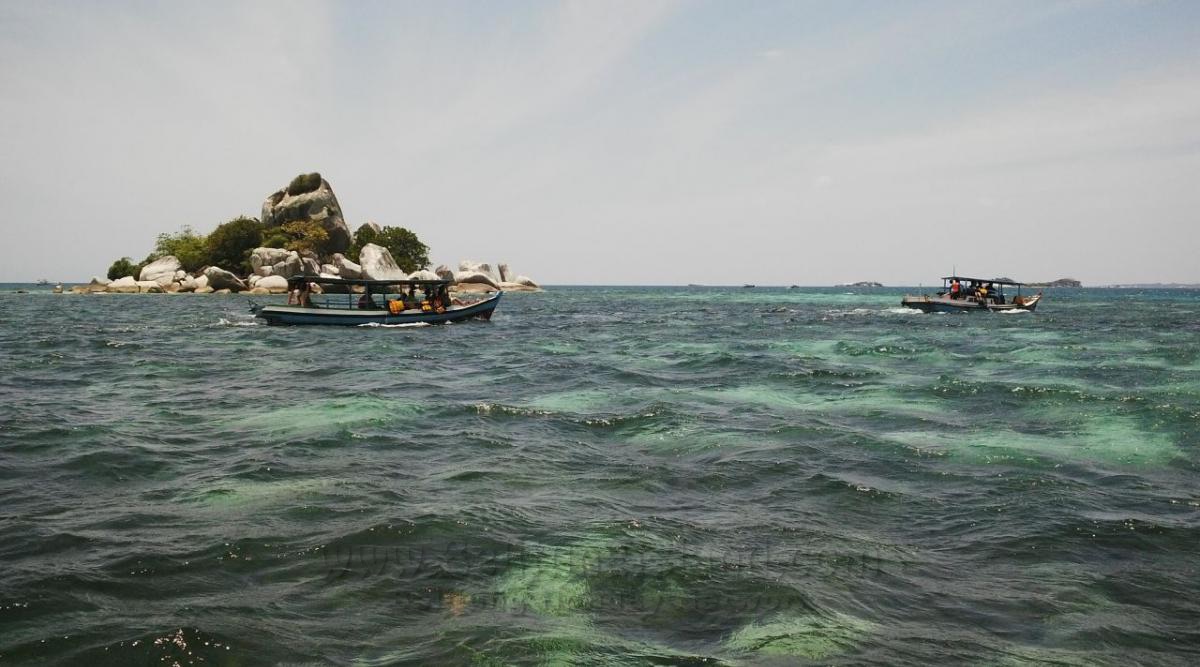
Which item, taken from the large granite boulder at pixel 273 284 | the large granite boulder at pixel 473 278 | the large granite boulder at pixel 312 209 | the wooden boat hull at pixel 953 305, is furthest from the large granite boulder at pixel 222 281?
the wooden boat hull at pixel 953 305

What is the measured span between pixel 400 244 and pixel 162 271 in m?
27.8

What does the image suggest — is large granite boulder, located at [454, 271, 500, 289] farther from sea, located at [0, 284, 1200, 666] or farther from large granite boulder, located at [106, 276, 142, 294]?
sea, located at [0, 284, 1200, 666]

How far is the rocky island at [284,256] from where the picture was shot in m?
72.9

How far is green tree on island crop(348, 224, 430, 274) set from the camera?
305ft

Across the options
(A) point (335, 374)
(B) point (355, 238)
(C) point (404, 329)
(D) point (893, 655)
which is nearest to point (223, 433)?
(A) point (335, 374)

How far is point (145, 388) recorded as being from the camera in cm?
1548

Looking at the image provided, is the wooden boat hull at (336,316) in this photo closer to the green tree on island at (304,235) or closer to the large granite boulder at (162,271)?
the large granite boulder at (162,271)

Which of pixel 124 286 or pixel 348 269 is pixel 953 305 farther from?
pixel 124 286

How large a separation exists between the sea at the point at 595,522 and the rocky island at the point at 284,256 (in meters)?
59.9

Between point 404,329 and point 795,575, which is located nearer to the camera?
point 795,575

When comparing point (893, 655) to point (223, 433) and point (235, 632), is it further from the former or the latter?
point (223, 433)

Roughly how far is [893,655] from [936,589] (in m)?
1.34

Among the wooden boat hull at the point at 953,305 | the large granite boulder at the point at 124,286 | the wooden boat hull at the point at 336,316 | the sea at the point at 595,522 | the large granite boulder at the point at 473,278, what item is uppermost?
the large granite boulder at the point at 473,278

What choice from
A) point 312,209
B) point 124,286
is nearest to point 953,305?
point 312,209
